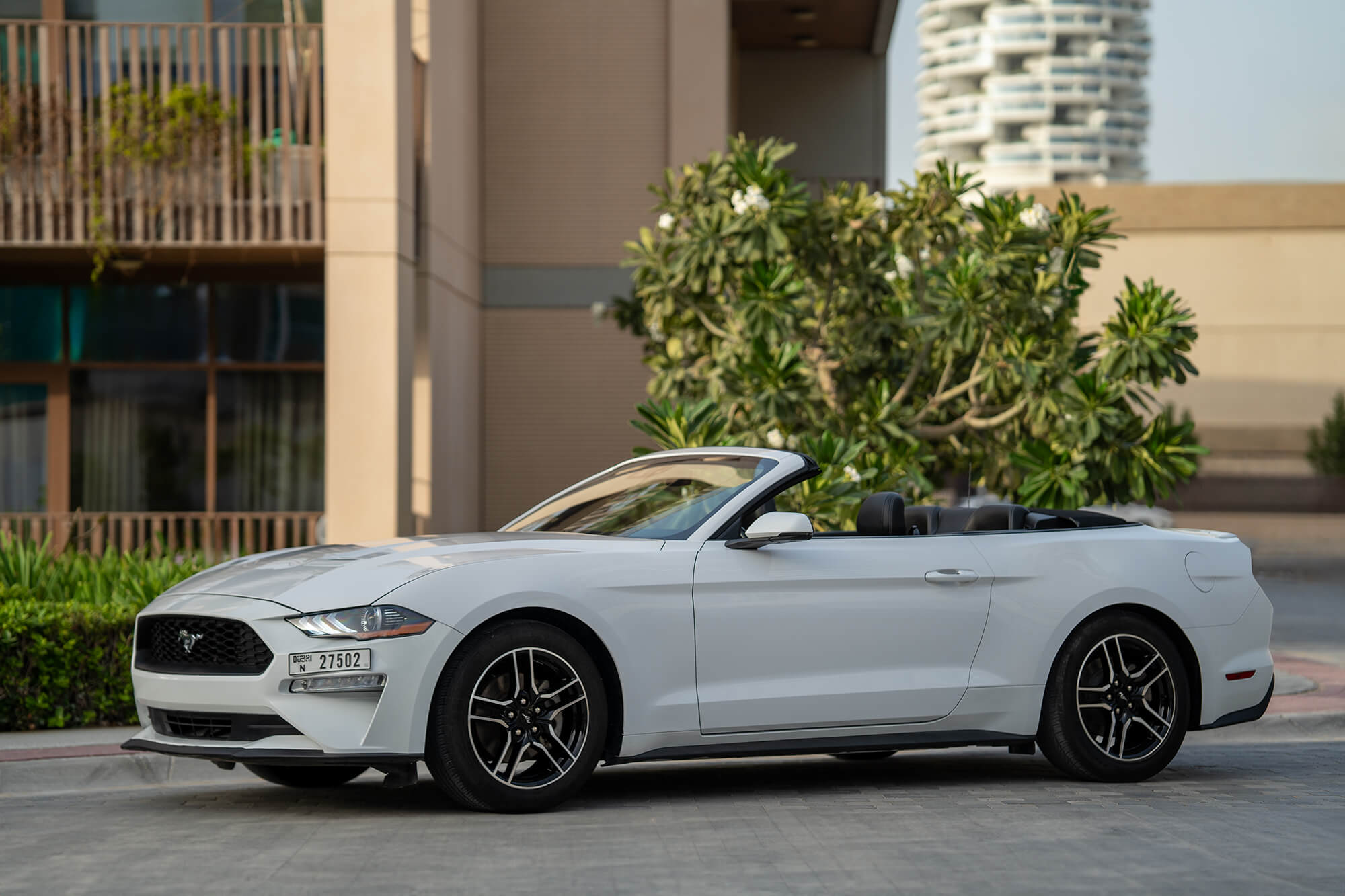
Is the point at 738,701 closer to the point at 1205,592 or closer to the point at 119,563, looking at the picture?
the point at 1205,592

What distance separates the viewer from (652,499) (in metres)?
7.38

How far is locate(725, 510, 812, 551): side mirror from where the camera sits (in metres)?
6.73

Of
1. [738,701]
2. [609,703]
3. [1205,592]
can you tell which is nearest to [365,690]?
[609,703]

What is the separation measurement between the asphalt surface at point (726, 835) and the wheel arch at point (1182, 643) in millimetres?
351

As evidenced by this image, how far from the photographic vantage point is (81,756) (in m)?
7.92

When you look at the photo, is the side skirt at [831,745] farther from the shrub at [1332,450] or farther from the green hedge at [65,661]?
the shrub at [1332,450]

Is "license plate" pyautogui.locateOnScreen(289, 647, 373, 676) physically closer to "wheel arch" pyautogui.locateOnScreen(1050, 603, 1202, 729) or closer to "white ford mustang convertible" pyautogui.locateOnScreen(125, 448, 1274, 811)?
"white ford mustang convertible" pyautogui.locateOnScreen(125, 448, 1274, 811)

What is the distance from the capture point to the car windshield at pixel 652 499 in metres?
7.08

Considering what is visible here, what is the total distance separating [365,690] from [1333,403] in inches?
1667

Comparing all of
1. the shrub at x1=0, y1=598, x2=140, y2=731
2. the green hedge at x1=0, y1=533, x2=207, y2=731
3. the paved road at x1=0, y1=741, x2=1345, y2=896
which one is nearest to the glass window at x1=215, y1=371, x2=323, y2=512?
the green hedge at x1=0, y1=533, x2=207, y2=731

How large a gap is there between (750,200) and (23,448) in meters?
8.91

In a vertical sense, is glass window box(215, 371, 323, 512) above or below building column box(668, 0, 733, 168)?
below

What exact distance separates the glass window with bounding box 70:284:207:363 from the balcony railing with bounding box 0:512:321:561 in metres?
1.72

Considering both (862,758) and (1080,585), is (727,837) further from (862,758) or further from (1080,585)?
(862,758)
